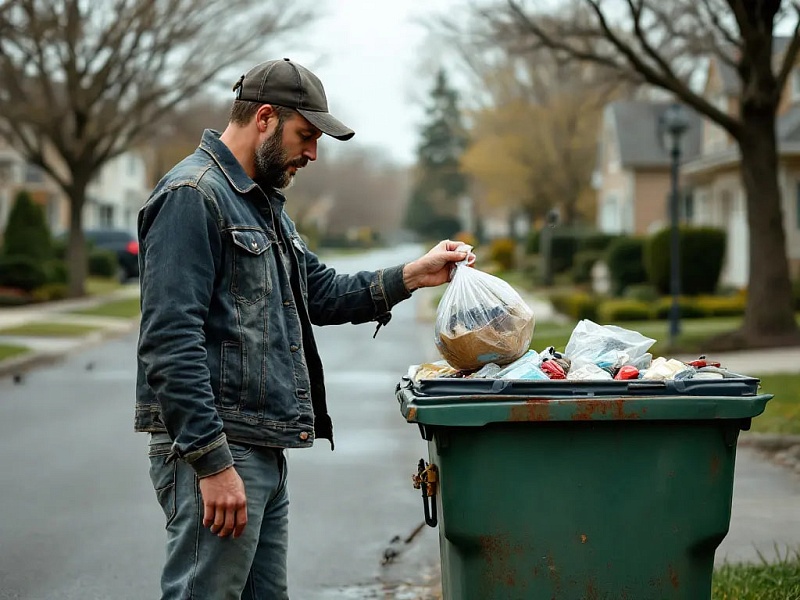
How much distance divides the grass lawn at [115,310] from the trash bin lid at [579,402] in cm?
2178

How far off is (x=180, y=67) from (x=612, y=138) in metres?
20.9

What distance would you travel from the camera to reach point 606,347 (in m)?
4.23

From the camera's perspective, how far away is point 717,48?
59.9 ft

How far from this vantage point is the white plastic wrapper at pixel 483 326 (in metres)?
4.04

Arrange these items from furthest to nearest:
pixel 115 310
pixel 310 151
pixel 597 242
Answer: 1. pixel 597 242
2. pixel 115 310
3. pixel 310 151

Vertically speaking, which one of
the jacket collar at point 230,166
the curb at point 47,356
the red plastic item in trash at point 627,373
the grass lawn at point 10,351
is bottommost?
the curb at point 47,356

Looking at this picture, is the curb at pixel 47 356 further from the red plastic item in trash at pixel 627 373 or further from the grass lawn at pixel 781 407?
the red plastic item in trash at pixel 627 373

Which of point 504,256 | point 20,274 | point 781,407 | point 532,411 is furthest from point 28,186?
point 532,411

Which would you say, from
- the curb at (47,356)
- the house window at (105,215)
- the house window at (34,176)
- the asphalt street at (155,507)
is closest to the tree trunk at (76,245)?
the curb at (47,356)

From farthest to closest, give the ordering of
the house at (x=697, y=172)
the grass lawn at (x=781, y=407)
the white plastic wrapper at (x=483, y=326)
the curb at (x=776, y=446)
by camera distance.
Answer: the house at (x=697, y=172) → the grass lawn at (x=781, y=407) → the curb at (x=776, y=446) → the white plastic wrapper at (x=483, y=326)

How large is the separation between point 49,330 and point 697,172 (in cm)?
1874

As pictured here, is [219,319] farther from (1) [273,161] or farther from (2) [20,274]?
(2) [20,274]

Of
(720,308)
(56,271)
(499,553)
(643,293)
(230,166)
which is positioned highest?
(230,166)

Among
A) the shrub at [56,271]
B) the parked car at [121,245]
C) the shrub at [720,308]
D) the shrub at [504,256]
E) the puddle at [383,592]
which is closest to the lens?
the puddle at [383,592]
